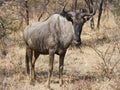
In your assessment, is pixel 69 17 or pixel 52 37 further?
pixel 69 17

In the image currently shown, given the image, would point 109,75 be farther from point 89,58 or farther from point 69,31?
point 89,58

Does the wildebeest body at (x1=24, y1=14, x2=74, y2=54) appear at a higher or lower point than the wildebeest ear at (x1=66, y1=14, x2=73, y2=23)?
lower

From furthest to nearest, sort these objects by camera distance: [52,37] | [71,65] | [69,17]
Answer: [71,65], [69,17], [52,37]

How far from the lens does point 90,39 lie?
17562 millimetres

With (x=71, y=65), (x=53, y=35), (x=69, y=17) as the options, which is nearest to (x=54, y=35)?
(x=53, y=35)

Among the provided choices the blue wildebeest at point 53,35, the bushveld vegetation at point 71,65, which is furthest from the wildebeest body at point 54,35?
the bushveld vegetation at point 71,65

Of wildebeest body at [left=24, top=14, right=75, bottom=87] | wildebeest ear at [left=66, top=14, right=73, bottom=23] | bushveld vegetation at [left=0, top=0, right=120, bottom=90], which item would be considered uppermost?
wildebeest ear at [left=66, top=14, right=73, bottom=23]

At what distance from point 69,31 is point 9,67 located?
2.73m

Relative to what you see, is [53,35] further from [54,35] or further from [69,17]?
[69,17]

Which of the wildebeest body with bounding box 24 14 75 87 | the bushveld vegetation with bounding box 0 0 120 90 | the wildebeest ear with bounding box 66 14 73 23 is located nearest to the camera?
the bushveld vegetation with bounding box 0 0 120 90

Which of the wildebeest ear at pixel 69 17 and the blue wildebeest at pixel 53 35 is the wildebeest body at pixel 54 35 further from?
the wildebeest ear at pixel 69 17

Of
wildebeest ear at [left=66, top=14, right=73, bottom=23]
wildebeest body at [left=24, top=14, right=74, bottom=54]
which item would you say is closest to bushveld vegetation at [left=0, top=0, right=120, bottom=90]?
wildebeest body at [left=24, top=14, right=74, bottom=54]

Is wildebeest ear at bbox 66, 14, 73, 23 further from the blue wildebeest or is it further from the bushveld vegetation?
the bushveld vegetation

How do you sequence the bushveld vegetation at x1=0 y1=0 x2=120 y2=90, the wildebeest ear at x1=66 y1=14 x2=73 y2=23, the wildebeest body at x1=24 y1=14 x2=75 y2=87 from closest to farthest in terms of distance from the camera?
the bushveld vegetation at x1=0 y1=0 x2=120 y2=90 → the wildebeest body at x1=24 y1=14 x2=75 y2=87 → the wildebeest ear at x1=66 y1=14 x2=73 y2=23
